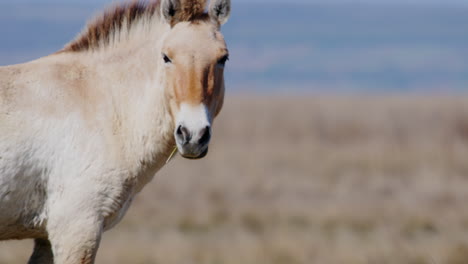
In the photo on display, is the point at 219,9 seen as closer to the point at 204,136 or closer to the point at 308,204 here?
the point at 204,136

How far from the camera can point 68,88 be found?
17.6 ft

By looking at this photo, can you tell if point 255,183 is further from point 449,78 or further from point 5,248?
point 449,78

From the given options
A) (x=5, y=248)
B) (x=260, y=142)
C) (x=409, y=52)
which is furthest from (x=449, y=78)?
(x=5, y=248)

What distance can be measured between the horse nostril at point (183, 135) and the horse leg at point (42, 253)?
117cm

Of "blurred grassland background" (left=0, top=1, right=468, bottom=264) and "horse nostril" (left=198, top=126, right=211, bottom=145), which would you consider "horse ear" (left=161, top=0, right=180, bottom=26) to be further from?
"blurred grassland background" (left=0, top=1, right=468, bottom=264)

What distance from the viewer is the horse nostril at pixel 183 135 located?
15.9 feet

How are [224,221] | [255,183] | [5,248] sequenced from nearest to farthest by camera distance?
[5,248]
[224,221]
[255,183]

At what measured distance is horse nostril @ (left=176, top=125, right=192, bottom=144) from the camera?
4.85m

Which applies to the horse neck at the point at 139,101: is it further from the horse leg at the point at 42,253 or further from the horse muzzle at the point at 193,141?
the horse leg at the point at 42,253

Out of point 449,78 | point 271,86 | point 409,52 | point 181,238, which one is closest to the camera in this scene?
point 181,238

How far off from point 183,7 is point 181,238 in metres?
5.04

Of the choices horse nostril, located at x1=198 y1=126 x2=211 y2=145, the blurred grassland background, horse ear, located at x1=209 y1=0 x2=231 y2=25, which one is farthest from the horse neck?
the blurred grassland background

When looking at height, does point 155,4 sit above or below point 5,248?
above

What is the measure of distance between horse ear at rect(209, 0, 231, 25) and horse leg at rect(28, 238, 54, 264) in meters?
1.73
